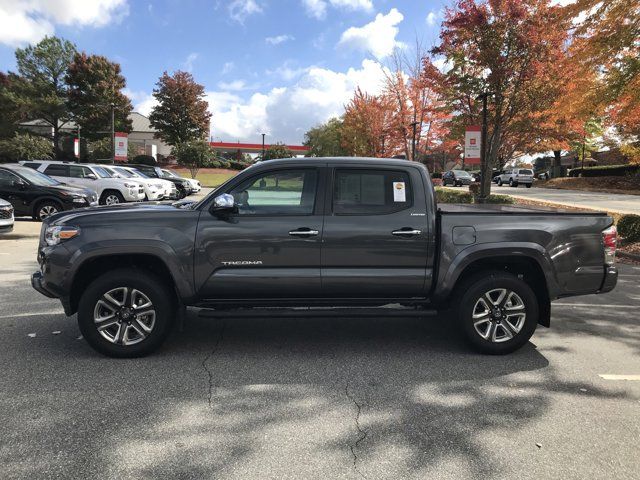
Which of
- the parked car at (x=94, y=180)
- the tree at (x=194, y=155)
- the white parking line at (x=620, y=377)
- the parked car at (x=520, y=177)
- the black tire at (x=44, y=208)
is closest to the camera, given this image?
the white parking line at (x=620, y=377)

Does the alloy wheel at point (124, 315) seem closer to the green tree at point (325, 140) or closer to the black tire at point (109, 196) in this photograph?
the black tire at point (109, 196)

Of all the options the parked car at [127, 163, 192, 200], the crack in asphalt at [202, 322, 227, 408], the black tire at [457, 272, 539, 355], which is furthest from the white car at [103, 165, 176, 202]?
the black tire at [457, 272, 539, 355]

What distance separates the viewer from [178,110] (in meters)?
59.8

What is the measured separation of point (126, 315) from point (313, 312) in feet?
5.46

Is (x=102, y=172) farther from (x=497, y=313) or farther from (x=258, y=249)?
(x=497, y=313)

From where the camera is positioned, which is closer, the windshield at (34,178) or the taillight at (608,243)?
the taillight at (608,243)

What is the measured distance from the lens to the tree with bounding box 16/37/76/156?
50.7 meters

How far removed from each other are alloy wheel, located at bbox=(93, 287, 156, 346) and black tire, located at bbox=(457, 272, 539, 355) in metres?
2.86

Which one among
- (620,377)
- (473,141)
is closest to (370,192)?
(620,377)

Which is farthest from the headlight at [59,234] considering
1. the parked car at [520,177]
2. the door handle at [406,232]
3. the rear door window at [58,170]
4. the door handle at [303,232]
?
the parked car at [520,177]

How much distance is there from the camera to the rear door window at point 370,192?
4.43 meters

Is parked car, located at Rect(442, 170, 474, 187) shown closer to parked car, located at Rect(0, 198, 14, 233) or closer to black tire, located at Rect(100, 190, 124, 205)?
black tire, located at Rect(100, 190, 124, 205)

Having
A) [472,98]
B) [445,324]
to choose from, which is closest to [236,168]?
[472,98]

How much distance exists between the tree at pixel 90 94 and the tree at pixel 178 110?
22.2 ft
